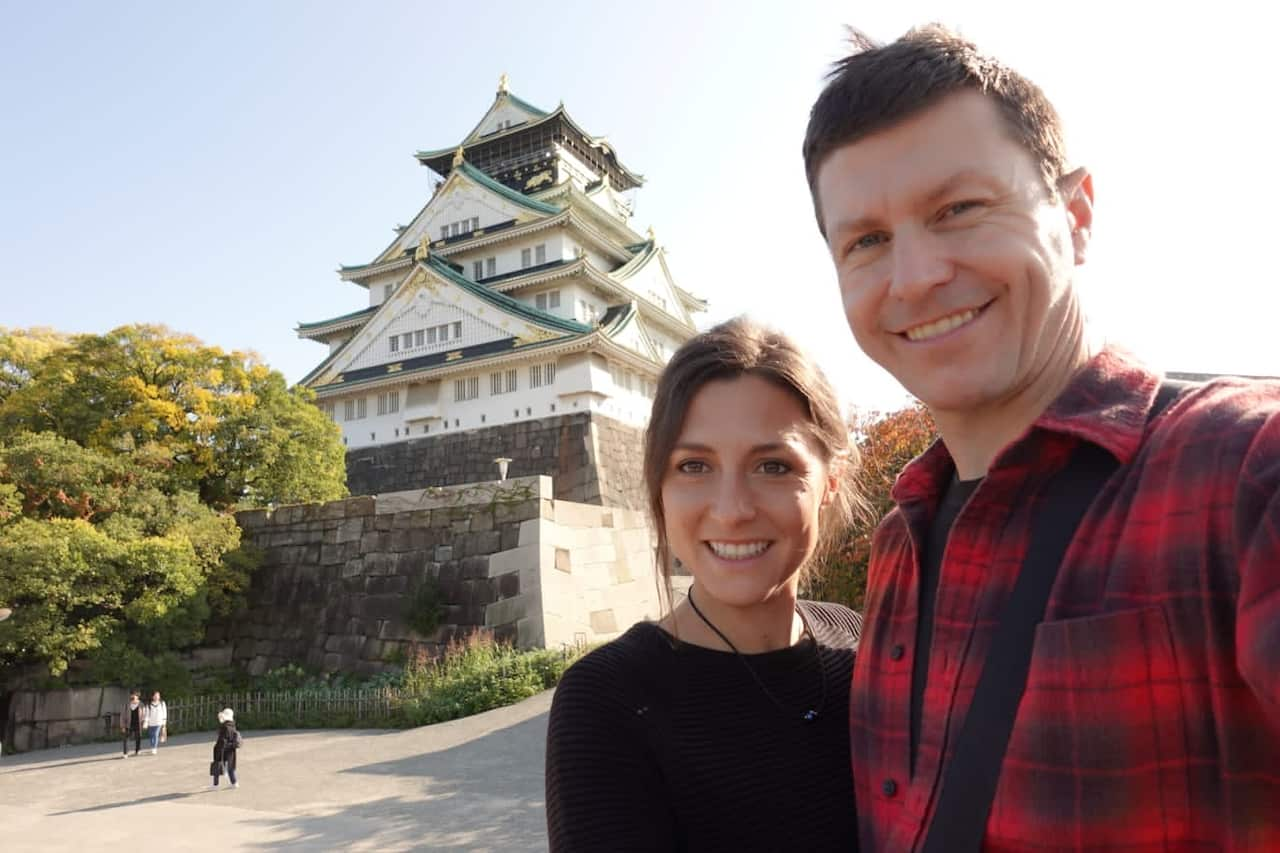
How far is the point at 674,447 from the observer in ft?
5.62

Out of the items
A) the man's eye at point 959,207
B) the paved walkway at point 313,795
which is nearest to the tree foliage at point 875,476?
the paved walkway at point 313,795

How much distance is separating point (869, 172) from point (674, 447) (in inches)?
27.8

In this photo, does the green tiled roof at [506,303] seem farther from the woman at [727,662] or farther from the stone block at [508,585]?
the woman at [727,662]

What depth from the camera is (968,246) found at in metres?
1.16

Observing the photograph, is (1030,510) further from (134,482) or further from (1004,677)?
(134,482)

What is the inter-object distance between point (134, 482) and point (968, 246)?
15.5 m

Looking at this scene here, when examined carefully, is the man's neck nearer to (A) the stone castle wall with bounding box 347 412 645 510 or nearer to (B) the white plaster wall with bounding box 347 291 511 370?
(A) the stone castle wall with bounding box 347 412 645 510

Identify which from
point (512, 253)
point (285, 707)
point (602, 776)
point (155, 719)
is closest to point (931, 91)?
point (602, 776)

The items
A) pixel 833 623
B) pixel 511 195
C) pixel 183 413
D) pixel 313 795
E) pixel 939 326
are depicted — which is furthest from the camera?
pixel 511 195

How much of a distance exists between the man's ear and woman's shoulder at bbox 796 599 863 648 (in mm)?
907

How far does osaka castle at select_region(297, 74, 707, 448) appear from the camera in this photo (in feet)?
67.4

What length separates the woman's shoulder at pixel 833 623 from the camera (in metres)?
1.87

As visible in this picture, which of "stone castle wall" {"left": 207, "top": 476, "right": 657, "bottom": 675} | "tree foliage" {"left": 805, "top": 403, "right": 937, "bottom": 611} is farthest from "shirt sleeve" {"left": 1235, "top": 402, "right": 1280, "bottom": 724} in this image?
"stone castle wall" {"left": 207, "top": 476, "right": 657, "bottom": 675}

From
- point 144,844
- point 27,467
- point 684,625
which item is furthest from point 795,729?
point 27,467
